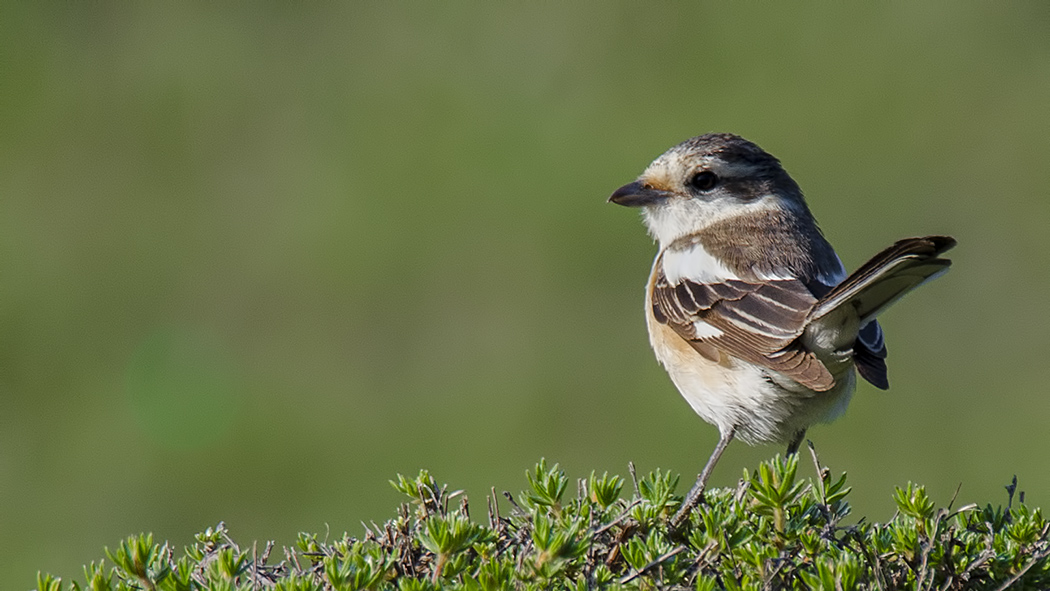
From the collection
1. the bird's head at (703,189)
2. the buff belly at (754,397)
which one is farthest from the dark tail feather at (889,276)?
the bird's head at (703,189)

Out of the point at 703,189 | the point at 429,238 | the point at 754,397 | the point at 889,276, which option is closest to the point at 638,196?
the point at 703,189

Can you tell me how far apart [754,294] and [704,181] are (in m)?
1.04

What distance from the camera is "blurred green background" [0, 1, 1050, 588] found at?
8.23 meters

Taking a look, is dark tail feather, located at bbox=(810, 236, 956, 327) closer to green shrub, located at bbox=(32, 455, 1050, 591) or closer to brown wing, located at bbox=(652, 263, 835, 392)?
brown wing, located at bbox=(652, 263, 835, 392)

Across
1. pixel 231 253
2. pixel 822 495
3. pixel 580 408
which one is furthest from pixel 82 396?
pixel 822 495

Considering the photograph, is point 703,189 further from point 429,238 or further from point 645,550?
point 429,238

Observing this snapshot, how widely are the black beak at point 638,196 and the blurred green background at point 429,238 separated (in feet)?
8.25

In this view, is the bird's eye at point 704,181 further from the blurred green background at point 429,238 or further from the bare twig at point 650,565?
the bare twig at point 650,565

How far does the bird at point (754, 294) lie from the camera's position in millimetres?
4488

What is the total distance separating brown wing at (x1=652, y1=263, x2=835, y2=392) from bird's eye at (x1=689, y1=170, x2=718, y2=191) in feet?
1.98

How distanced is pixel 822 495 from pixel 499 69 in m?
8.24

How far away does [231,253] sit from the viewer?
10.1 m

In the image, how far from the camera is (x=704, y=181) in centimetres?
598

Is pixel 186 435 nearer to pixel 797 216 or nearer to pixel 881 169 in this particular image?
pixel 797 216
